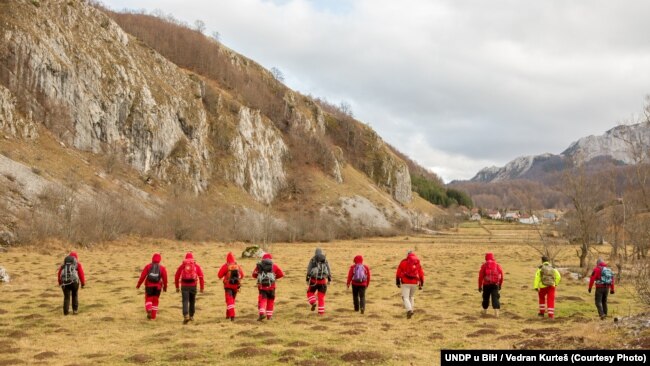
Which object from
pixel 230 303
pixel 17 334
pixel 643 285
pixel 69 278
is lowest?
pixel 17 334

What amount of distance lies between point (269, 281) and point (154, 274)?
4452mm

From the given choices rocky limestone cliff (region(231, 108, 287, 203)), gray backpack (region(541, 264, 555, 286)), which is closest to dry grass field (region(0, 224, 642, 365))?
gray backpack (region(541, 264, 555, 286))

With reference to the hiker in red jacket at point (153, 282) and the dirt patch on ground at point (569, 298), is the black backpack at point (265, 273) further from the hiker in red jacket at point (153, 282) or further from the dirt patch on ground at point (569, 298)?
the dirt patch on ground at point (569, 298)

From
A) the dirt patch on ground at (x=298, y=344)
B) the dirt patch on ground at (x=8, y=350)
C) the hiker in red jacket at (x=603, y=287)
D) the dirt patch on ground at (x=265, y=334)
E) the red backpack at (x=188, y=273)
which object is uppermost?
the red backpack at (x=188, y=273)

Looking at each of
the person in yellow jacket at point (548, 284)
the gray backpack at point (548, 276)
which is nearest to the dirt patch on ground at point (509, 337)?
the person in yellow jacket at point (548, 284)

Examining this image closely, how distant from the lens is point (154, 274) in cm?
1750

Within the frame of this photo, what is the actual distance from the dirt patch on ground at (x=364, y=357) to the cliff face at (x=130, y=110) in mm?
68677

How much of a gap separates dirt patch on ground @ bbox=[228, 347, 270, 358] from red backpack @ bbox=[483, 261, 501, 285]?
10.4 metres

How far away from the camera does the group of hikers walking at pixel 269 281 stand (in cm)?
1725

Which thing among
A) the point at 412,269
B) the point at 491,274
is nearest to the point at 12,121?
the point at 412,269

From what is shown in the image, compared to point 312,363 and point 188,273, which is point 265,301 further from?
point 312,363

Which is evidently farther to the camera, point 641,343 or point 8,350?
point 8,350

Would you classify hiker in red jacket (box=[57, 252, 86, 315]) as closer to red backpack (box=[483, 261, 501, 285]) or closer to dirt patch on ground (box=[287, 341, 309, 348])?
dirt patch on ground (box=[287, 341, 309, 348])

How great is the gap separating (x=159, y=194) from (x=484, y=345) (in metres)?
79.4
